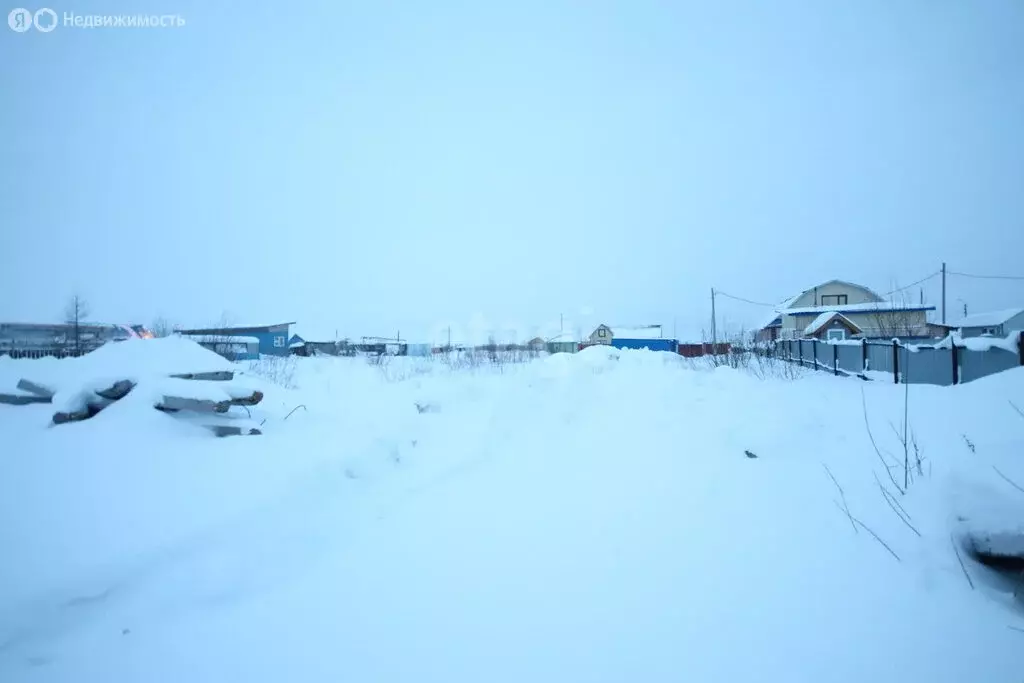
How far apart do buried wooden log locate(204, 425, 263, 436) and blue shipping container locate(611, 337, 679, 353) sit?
38.8 m

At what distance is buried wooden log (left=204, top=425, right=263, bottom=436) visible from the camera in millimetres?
5312

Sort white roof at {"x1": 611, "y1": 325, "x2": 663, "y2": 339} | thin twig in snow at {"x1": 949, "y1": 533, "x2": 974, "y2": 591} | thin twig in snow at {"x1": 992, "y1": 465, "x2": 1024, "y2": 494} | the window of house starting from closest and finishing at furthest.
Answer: thin twig in snow at {"x1": 949, "y1": 533, "x2": 974, "y2": 591} < thin twig in snow at {"x1": 992, "y1": 465, "x2": 1024, "y2": 494} < the window of house < white roof at {"x1": 611, "y1": 325, "x2": 663, "y2": 339}

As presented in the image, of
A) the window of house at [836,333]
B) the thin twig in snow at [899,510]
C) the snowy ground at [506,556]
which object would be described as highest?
the window of house at [836,333]

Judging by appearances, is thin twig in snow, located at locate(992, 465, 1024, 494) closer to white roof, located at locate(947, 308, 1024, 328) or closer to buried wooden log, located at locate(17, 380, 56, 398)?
buried wooden log, located at locate(17, 380, 56, 398)

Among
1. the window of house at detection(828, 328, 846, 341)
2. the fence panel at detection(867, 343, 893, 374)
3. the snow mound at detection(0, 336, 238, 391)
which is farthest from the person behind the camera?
the window of house at detection(828, 328, 846, 341)

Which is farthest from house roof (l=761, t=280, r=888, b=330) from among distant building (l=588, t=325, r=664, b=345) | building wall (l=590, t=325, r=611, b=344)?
building wall (l=590, t=325, r=611, b=344)

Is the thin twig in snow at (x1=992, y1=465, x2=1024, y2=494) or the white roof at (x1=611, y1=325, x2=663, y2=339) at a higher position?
the white roof at (x1=611, y1=325, x2=663, y2=339)

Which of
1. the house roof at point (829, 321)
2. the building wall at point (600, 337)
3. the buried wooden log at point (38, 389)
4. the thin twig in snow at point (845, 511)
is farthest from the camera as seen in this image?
the building wall at point (600, 337)

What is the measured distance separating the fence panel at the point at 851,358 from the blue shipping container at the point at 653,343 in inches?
1103

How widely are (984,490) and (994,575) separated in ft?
1.49

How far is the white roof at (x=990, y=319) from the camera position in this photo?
33.6m

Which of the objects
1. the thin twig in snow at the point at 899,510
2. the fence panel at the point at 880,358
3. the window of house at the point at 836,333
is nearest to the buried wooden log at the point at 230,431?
the thin twig in snow at the point at 899,510

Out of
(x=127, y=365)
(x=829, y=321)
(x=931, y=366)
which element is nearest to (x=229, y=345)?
(x=127, y=365)

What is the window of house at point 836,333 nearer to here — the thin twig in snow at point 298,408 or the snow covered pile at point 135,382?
the thin twig in snow at point 298,408
